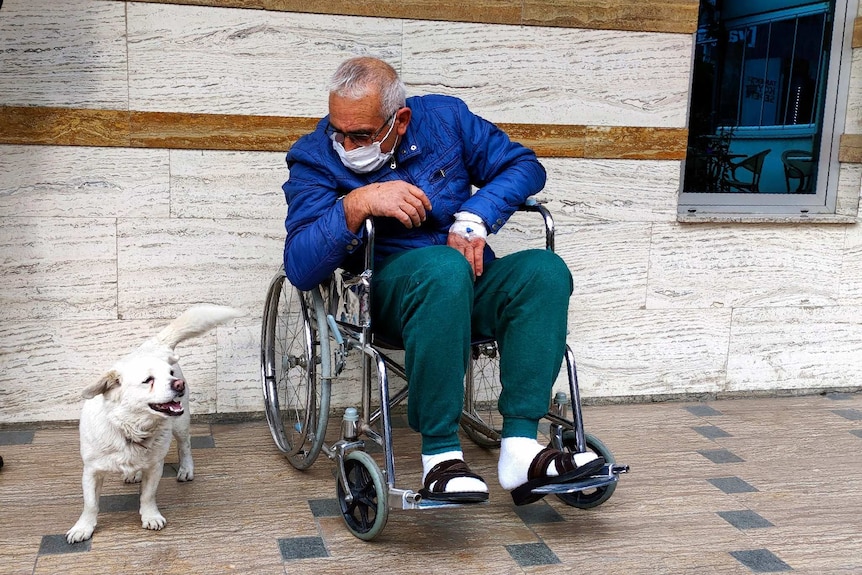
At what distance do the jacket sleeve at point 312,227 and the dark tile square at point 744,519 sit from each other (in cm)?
138

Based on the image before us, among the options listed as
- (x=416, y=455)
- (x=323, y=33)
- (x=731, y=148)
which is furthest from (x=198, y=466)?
(x=731, y=148)

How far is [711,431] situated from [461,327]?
5.25 ft

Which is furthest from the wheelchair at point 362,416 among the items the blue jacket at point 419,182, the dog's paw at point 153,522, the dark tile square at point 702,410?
the dark tile square at point 702,410

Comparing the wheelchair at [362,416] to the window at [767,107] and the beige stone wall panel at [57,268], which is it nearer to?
the beige stone wall panel at [57,268]

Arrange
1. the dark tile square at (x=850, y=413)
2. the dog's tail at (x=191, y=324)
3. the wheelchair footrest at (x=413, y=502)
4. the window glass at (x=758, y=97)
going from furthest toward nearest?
the window glass at (x=758, y=97) → the dark tile square at (x=850, y=413) → the dog's tail at (x=191, y=324) → the wheelchair footrest at (x=413, y=502)

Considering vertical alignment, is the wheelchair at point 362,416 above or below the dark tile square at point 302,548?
above

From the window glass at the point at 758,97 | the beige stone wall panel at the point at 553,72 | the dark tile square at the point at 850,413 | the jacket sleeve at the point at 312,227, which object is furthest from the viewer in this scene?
the window glass at the point at 758,97

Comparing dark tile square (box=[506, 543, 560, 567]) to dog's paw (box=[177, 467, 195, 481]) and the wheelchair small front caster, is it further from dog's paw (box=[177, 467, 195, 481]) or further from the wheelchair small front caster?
dog's paw (box=[177, 467, 195, 481])

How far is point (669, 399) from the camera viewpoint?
410 cm

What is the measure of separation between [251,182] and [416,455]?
3.86 feet

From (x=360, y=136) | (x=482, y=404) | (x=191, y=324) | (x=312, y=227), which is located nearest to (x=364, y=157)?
(x=360, y=136)

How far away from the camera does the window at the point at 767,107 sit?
4.10 m

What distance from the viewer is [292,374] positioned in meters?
3.76

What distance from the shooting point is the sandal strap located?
251 centimetres
